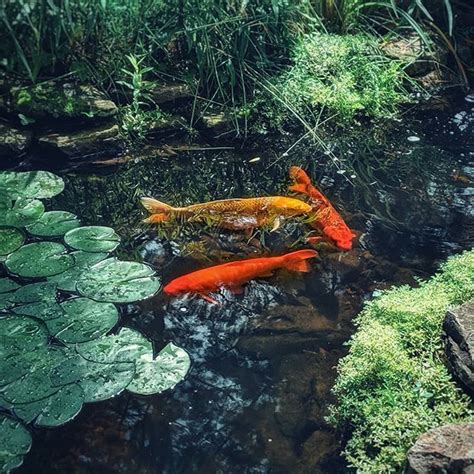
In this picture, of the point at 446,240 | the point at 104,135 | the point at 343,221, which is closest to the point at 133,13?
the point at 104,135

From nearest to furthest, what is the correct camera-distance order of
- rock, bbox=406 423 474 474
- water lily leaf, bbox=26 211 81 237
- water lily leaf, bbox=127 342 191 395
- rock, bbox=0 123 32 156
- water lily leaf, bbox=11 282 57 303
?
rock, bbox=406 423 474 474 < water lily leaf, bbox=127 342 191 395 < water lily leaf, bbox=11 282 57 303 < water lily leaf, bbox=26 211 81 237 < rock, bbox=0 123 32 156

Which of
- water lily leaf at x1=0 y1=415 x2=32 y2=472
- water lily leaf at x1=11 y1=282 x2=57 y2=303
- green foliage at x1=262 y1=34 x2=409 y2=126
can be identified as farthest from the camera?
green foliage at x1=262 y1=34 x2=409 y2=126

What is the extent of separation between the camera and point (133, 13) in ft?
15.6

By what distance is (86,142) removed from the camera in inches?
178

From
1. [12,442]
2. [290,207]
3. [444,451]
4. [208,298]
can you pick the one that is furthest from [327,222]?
[12,442]

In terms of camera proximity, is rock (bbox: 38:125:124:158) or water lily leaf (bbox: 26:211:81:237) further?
rock (bbox: 38:125:124:158)

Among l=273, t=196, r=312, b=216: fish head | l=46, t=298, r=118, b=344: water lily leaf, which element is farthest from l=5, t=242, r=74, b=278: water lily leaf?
l=273, t=196, r=312, b=216: fish head

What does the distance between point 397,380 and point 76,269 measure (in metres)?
1.78

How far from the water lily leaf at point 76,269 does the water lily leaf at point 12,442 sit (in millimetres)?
842

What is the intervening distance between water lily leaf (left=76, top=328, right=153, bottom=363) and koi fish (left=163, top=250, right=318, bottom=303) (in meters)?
0.38

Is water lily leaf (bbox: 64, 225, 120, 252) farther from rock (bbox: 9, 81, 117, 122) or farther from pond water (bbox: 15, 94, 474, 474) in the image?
rock (bbox: 9, 81, 117, 122)

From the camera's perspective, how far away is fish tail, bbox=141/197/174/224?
3809 mm

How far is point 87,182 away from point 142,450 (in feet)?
7.68

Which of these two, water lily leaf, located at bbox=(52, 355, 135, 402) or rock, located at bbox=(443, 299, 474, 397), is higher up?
rock, located at bbox=(443, 299, 474, 397)
